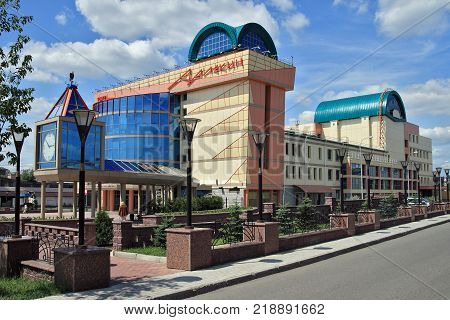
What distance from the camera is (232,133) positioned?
2101 inches

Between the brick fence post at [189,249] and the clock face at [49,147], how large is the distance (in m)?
19.2

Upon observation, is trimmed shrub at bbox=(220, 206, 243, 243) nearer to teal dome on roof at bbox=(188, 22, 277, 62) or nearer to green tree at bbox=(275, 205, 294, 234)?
green tree at bbox=(275, 205, 294, 234)

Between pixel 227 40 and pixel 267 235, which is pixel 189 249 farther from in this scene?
pixel 227 40

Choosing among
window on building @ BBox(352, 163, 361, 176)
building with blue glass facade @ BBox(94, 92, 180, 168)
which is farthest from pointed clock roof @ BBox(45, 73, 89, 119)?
Result: window on building @ BBox(352, 163, 361, 176)

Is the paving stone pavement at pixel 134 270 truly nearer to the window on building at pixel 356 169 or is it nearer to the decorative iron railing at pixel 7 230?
the decorative iron railing at pixel 7 230

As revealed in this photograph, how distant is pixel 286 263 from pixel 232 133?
4109cm

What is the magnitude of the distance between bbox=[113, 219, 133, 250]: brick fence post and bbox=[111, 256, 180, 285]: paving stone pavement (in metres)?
1.94

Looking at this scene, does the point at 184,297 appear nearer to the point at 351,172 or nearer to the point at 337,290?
the point at 337,290

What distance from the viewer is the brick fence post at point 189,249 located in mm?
11516

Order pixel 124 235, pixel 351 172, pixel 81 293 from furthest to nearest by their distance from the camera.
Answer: pixel 351 172 → pixel 124 235 → pixel 81 293

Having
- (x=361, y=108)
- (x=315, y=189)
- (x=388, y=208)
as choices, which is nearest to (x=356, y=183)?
(x=315, y=189)

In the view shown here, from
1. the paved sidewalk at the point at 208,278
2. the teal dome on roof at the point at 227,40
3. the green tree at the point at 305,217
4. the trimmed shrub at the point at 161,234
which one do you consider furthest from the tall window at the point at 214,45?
the paved sidewalk at the point at 208,278

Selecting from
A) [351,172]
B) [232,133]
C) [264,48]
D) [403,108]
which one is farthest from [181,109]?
[403,108]

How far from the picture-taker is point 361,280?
34.3 feet
